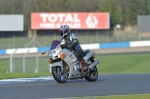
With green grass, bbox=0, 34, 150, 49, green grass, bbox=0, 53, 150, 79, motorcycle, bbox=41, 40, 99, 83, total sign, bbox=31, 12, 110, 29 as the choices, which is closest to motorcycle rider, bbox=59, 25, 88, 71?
→ motorcycle, bbox=41, 40, 99, 83

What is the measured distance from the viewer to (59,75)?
14.9 metres

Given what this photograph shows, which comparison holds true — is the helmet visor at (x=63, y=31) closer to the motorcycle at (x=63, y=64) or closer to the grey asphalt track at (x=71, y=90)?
the motorcycle at (x=63, y=64)

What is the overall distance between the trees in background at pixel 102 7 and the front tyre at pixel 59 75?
48.4 meters

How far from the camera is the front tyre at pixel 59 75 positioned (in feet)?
48.6

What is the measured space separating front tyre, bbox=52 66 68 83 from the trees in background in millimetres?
48425

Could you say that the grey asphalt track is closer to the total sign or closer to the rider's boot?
the rider's boot

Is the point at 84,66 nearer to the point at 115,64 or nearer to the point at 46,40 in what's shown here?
the point at 115,64

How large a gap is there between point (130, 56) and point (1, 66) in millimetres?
13029

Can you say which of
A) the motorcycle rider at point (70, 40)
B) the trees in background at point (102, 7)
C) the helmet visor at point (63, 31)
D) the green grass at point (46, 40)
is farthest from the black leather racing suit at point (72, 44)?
the trees in background at point (102, 7)

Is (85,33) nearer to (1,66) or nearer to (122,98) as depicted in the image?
(1,66)

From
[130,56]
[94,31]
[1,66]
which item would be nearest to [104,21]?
[94,31]

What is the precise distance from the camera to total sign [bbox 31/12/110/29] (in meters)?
64.9

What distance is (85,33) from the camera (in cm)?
6394

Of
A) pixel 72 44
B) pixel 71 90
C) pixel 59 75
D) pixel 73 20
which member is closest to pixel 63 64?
pixel 59 75
